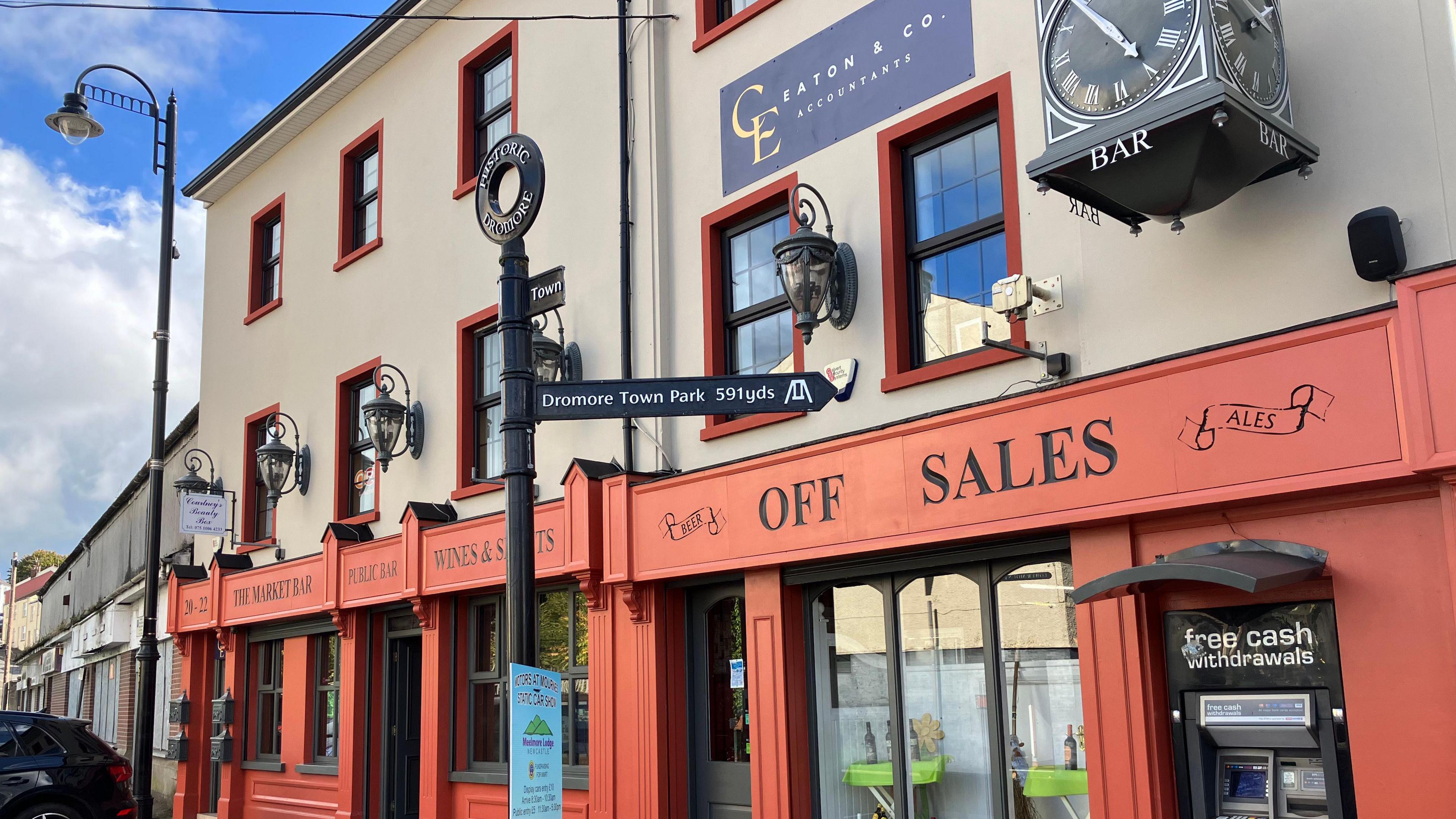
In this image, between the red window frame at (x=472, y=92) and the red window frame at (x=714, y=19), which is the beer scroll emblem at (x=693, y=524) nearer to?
the red window frame at (x=714, y=19)

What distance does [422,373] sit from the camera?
1399cm

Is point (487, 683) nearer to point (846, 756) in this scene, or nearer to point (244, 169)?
point (846, 756)

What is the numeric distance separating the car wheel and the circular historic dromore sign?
9.27 meters

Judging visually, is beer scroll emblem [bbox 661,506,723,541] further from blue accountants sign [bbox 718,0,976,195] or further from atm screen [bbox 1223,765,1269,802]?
atm screen [bbox 1223,765,1269,802]

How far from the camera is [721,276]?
1069 centimetres

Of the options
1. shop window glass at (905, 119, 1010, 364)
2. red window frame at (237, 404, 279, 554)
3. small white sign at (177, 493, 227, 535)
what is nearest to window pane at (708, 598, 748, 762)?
shop window glass at (905, 119, 1010, 364)

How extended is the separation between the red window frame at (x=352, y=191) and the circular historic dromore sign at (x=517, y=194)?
30.3 feet

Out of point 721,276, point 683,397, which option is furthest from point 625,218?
point 683,397

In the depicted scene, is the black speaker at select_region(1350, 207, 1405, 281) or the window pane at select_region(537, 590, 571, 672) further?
the window pane at select_region(537, 590, 571, 672)

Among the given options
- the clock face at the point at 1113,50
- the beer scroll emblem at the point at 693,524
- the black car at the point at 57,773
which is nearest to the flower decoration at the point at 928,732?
the beer scroll emblem at the point at 693,524

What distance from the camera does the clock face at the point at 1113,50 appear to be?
21.4 ft

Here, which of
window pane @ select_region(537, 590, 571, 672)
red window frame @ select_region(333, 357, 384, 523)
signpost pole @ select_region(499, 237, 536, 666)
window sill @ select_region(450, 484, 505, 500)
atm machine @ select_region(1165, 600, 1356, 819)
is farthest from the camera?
red window frame @ select_region(333, 357, 384, 523)

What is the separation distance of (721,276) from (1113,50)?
4.50 metres

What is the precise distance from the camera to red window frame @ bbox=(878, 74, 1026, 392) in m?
8.32
